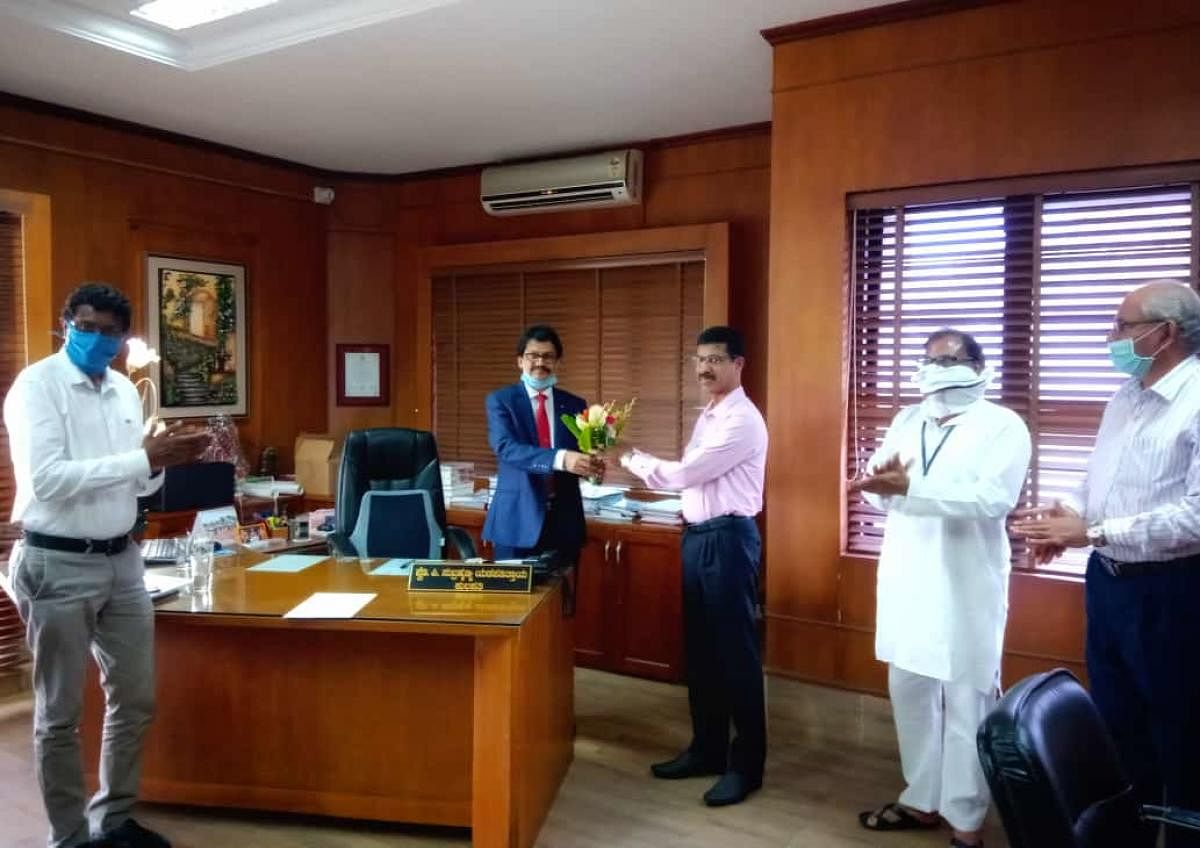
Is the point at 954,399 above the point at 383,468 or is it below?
above

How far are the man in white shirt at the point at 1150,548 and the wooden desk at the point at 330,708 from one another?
162cm

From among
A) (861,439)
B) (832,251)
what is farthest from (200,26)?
(861,439)

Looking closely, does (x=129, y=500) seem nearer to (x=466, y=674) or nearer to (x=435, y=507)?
(x=466, y=674)

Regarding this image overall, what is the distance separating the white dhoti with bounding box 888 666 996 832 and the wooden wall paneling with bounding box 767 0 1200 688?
0.52 m

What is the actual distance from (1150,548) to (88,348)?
9.73 feet

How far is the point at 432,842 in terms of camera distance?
9.50ft

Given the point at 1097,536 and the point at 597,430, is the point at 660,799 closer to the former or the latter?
the point at 597,430

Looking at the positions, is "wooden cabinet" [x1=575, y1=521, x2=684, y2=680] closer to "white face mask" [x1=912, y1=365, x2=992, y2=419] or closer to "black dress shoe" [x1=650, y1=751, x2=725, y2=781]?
"black dress shoe" [x1=650, y1=751, x2=725, y2=781]

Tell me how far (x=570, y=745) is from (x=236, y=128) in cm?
364

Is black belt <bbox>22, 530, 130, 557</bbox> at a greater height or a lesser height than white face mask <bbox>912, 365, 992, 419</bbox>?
lesser

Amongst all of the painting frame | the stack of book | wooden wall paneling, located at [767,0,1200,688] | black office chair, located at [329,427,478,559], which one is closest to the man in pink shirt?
wooden wall paneling, located at [767,0,1200,688]

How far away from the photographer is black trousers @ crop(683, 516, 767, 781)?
320cm

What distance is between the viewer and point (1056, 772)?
4.96 feet

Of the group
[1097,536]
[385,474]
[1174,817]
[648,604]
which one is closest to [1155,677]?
[1097,536]
